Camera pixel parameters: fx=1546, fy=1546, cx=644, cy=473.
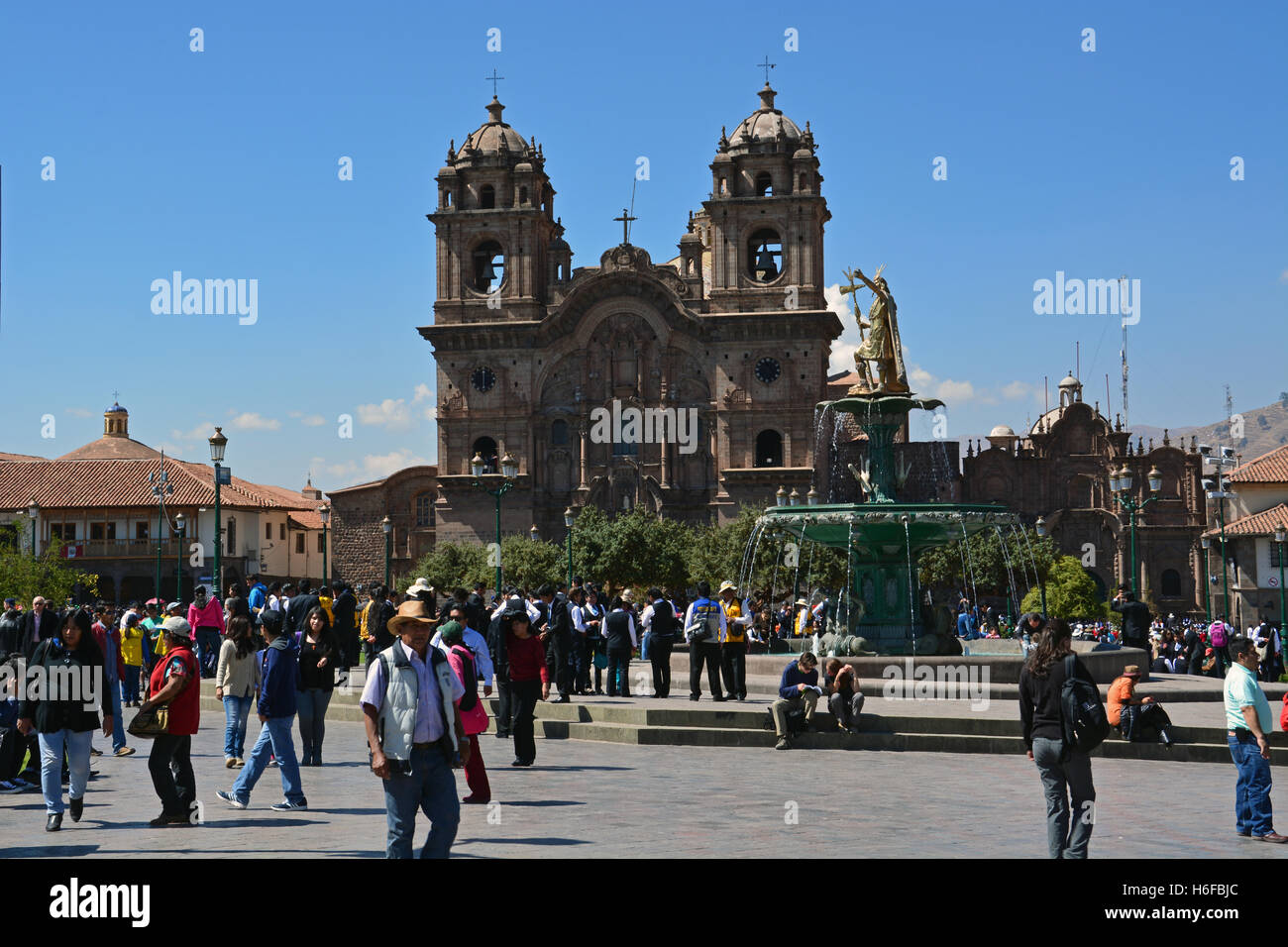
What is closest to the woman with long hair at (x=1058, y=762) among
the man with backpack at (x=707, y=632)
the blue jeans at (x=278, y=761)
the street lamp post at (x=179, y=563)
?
the blue jeans at (x=278, y=761)

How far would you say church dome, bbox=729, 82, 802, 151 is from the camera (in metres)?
59.1

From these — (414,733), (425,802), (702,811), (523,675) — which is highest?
(414,733)

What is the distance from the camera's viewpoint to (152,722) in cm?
1033

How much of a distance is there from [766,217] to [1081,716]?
2032 inches

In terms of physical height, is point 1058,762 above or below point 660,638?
below

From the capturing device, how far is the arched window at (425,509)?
221ft

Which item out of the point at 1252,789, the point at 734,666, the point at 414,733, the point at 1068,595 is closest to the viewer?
the point at 414,733

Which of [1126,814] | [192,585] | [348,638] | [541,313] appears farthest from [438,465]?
[1126,814]

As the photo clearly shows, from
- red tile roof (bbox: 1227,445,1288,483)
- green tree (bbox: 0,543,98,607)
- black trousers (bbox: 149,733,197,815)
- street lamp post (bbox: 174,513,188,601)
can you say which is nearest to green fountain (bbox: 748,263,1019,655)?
black trousers (bbox: 149,733,197,815)

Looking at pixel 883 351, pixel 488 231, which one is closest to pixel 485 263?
pixel 488 231

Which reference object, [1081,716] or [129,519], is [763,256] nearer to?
[129,519]

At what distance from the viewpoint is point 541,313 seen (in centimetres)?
6119

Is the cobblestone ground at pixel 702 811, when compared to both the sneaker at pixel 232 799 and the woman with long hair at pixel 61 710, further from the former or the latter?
the woman with long hair at pixel 61 710

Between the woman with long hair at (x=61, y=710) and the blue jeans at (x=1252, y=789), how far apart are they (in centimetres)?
742
